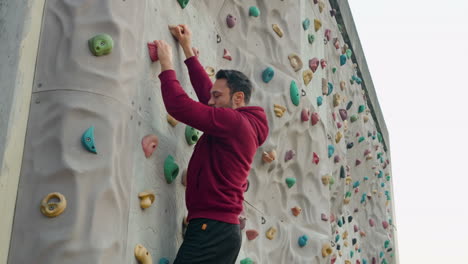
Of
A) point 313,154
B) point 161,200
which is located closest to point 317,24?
point 313,154

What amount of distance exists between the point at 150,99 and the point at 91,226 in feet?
2.64

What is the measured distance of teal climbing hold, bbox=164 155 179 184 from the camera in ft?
10.3

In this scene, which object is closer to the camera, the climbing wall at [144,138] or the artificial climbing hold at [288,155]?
the climbing wall at [144,138]

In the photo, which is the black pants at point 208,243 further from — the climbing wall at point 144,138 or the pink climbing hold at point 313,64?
the pink climbing hold at point 313,64

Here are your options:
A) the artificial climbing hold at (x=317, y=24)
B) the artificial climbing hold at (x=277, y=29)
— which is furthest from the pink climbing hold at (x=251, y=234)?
the artificial climbing hold at (x=317, y=24)

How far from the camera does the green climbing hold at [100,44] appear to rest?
9.09ft

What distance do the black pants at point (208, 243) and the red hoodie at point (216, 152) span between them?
0.04 meters

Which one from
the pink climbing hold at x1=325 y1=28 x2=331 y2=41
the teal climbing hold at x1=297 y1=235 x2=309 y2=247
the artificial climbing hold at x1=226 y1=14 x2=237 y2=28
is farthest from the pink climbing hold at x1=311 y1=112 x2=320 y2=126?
the pink climbing hold at x1=325 y1=28 x2=331 y2=41

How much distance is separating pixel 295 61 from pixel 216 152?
207cm

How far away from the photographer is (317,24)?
580cm

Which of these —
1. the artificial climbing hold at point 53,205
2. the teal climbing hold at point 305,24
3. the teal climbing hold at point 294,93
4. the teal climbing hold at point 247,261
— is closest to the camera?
the artificial climbing hold at point 53,205

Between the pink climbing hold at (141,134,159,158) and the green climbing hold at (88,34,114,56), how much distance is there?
458mm

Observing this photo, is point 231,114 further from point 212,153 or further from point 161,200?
point 161,200

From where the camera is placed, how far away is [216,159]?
2.96 metres
